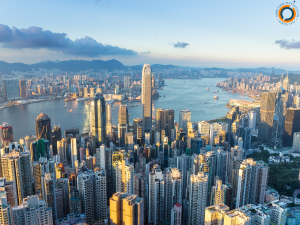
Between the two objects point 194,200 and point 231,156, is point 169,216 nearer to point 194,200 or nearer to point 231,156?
point 194,200

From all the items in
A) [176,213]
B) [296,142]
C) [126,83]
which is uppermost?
[126,83]

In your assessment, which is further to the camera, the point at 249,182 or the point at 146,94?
the point at 146,94

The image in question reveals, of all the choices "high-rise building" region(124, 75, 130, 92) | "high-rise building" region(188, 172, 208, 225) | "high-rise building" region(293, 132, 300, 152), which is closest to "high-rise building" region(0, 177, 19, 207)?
"high-rise building" region(188, 172, 208, 225)

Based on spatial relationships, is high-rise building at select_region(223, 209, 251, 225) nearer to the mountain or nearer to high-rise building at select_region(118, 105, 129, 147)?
high-rise building at select_region(118, 105, 129, 147)

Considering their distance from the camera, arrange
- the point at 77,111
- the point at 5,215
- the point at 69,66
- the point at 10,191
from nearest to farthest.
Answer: the point at 5,215 < the point at 10,191 < the point at 77,111 < the point at 69,66

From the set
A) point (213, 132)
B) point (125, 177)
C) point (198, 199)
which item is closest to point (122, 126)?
point (213, 132)

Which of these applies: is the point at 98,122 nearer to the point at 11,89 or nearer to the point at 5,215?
the point at 5,215
